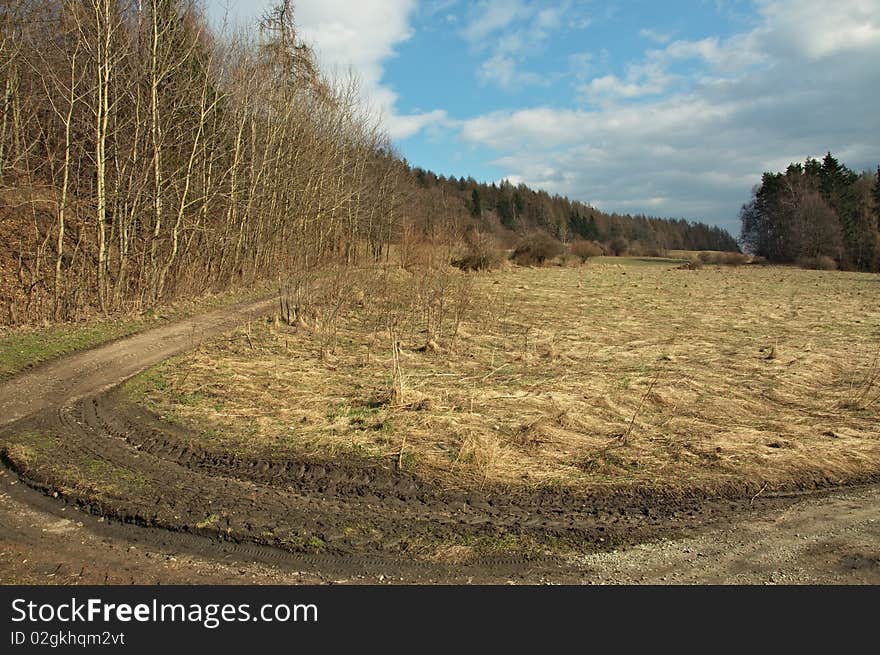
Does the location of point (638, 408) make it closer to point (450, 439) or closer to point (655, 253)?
point (450, 439)

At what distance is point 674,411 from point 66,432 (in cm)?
675

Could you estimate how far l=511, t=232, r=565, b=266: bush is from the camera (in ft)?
135

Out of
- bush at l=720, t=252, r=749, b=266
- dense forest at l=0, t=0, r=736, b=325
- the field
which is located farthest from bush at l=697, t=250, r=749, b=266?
the field

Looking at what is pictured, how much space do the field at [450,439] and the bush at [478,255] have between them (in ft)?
65.8

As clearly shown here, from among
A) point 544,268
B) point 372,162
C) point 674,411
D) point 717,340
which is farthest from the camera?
point 544,268

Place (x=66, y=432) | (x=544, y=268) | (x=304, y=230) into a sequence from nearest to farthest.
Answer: (x=66, y=432) → (x=304, y=230) → (x=544, y=268)

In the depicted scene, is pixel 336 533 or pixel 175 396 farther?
pixel 175 396

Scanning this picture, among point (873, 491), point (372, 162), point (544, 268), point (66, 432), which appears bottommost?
point (873, 491)

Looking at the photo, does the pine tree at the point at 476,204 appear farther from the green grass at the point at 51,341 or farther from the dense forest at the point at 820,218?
the green grass at the point at 51,341

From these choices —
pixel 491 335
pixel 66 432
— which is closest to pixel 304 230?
pixel 491 335

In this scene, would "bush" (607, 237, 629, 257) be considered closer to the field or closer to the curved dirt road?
the field

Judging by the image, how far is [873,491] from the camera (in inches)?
210

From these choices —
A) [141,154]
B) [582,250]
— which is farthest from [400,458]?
[582,250]
